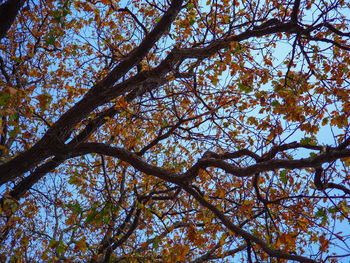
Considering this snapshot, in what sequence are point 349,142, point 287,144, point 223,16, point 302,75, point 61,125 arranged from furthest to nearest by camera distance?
point 223,16, point 302,75, point 61,125, point 287,144, point 349,142

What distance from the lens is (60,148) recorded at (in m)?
3.95

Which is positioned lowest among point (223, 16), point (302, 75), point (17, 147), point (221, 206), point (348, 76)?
point (221, 206)

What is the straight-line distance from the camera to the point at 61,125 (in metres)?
3.77

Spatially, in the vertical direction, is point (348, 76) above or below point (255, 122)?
above

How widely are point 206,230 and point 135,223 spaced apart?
1861 millimetres

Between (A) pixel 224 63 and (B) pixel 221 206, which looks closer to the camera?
(A) pixel 224 63

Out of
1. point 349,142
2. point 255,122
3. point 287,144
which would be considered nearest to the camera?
point 349,142

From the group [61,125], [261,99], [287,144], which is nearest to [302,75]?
[261,99]

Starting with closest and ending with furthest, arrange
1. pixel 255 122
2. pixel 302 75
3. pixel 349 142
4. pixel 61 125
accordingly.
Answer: pixel 349 142
pixel 61 125
pixel 302 75
pixel 255 122

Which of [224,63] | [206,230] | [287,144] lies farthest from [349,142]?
[206,230]

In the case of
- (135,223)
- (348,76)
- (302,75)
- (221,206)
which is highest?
(348,76)

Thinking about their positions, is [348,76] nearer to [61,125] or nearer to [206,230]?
[206,230]

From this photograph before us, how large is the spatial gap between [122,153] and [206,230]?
243 centimetres

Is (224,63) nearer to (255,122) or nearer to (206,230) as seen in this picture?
(255,122)
